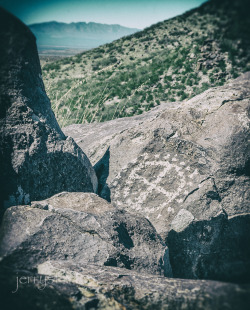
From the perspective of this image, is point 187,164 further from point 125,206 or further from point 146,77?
point 146,77

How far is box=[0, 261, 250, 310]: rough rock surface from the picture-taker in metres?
1.87

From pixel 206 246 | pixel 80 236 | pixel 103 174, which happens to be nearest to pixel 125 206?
pixel 103 174

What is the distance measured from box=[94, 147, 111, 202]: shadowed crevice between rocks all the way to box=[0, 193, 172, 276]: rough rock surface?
815 mm

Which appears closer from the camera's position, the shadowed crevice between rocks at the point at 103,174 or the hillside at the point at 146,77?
the shadowed crevice between rocks at the point at 103,174

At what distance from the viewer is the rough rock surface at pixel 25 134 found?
11.4 feet

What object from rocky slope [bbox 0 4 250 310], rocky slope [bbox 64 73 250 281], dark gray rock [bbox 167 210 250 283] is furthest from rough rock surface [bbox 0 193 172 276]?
rocky slope [bbox 64 73 250 281]

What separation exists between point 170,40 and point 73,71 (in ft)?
38.9

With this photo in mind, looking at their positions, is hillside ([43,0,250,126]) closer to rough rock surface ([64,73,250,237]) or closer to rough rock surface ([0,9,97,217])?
rough rock surface ([64,73,250,237])

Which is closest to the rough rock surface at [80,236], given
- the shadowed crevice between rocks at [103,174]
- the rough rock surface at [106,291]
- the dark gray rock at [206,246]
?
the rough rock surface at [106,291]

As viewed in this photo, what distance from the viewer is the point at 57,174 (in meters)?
3.98

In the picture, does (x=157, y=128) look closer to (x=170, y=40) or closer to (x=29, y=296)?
(x=29, y=296)

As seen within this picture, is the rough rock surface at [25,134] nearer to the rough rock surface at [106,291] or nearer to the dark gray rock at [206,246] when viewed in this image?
the rough rock surface at [106,291]

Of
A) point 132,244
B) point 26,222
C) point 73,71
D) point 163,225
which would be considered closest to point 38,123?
point 26,222

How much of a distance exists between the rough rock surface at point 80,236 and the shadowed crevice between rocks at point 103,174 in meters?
0.82
